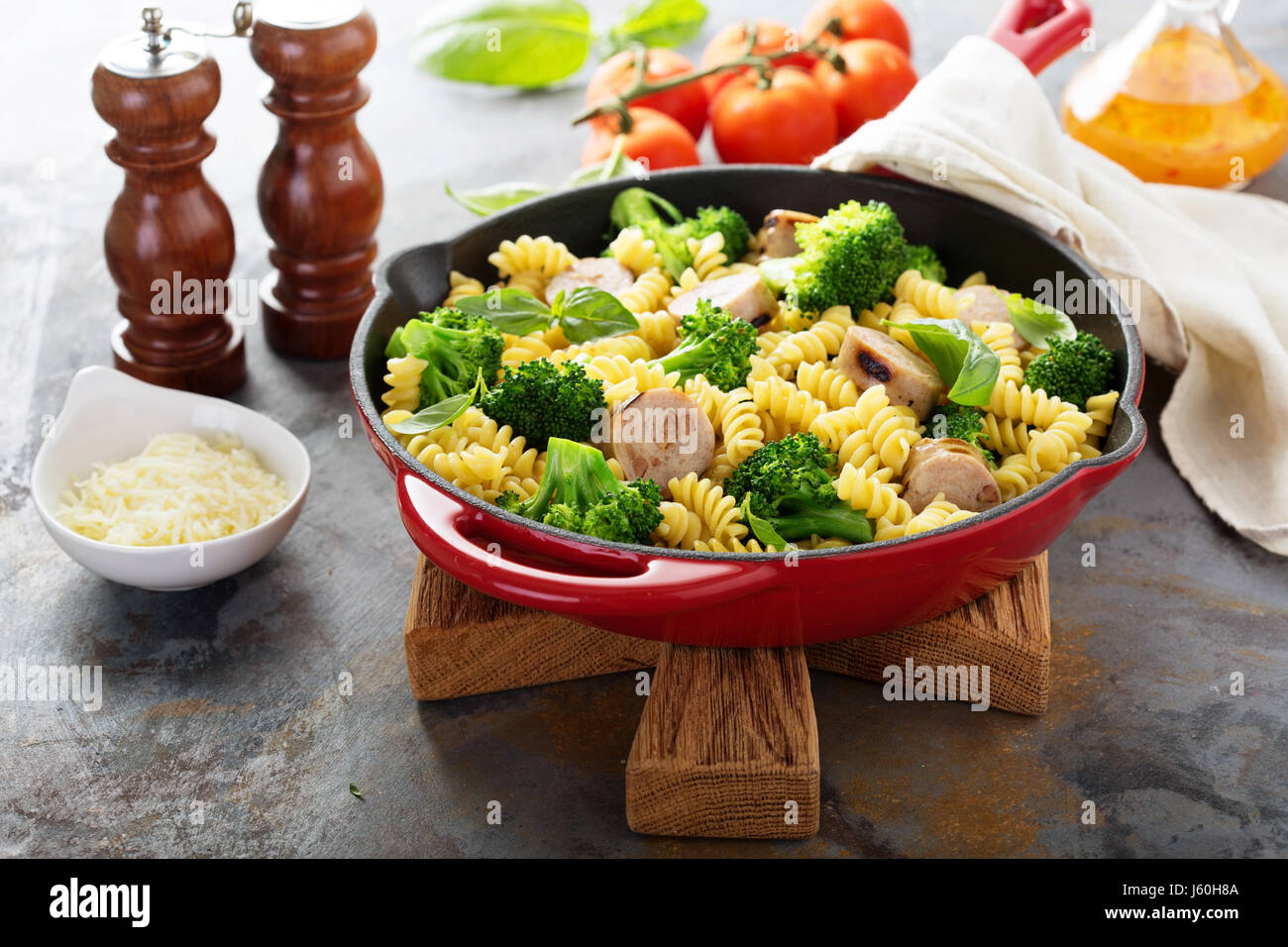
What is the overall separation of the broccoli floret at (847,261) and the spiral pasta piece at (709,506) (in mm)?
582

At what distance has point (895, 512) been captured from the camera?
2293 millimetres

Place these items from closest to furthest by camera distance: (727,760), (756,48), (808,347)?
(727,760)
(808,347)
(756,48)

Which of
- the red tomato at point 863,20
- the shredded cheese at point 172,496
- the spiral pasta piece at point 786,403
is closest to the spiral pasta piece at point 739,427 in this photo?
the spiral pasta piece at point 786,403

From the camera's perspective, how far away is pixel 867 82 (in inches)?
157

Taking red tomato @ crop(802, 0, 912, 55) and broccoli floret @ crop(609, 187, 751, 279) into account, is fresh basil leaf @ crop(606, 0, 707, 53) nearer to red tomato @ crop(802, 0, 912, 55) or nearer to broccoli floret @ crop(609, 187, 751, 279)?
red tomato @ crop(802, 0, 912, 55)

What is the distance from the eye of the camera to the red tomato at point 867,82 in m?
3.99

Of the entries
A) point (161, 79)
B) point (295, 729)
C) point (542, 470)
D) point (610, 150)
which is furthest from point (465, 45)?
point (295, 729)

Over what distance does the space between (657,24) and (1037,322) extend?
7.95 feet

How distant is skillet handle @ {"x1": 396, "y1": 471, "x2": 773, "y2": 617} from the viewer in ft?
6.50

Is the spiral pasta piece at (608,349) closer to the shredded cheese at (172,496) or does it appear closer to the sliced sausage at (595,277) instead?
the sliced sausage at (595,277)

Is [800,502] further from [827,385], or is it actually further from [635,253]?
[635,253]

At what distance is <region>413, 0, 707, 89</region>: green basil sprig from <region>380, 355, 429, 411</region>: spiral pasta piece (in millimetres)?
2259

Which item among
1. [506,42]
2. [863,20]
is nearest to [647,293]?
[863,20]
